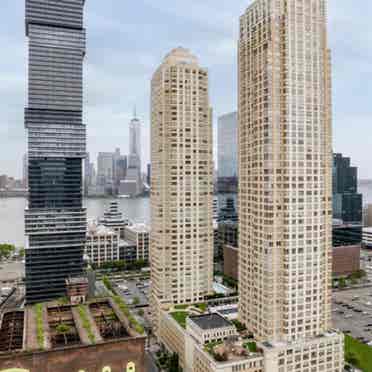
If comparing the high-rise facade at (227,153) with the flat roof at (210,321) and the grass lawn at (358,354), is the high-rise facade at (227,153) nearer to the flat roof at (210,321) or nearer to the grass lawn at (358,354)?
the grass lawn at (358,354)

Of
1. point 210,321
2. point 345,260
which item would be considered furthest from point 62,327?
point 345,260

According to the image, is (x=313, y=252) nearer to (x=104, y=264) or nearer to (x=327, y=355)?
(x=327, y=355)

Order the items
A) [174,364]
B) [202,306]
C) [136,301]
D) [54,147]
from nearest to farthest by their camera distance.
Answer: [174,364] < [202,306] < [54,147] < [136,301]

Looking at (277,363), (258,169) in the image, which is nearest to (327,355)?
(277,363)

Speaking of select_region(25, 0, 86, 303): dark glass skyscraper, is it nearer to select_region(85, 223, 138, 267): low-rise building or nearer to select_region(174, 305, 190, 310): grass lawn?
select_region(174, 305, 190, 310): grass lawn

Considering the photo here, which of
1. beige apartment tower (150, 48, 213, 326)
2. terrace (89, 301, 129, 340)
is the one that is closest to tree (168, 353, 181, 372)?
beige apartment tower (150, 48, 213, 326)

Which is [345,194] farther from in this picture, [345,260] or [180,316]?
[180,316]

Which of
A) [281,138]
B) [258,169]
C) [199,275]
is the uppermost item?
[281,138]
